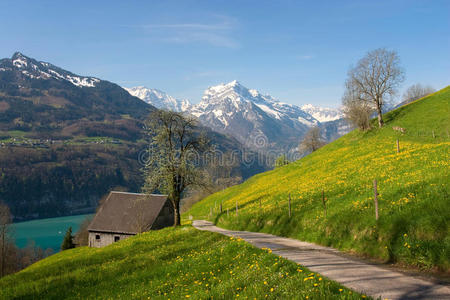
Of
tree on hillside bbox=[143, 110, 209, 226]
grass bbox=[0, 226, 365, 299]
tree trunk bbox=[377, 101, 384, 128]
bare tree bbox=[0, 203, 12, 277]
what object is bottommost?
bare tree bbox=[0, 203, 12, 277]

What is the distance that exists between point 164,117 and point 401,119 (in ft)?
148

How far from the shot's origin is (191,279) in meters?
13.1

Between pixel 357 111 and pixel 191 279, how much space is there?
5720cm

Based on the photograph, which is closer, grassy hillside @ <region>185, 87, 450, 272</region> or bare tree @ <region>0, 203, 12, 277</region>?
grassy hillside @ <region>185, 87, 450, 272</region>

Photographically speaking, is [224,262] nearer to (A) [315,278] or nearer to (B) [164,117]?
(A) [315,278]

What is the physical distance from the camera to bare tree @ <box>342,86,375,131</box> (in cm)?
6000

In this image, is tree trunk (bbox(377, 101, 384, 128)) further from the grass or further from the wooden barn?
the grass

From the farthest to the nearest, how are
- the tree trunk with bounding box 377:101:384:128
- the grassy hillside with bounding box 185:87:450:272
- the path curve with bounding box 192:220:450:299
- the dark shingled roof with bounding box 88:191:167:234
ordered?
1. the dark shingled roof with bounding box 88:191:167:234
2. the tree trunk with bounding box 377:101:384:128
3. the grassy hillside with bounding box 185:87:450:272
4. the path curve with bounding box 192:220:450:299

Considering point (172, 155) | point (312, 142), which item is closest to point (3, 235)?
point (172, 155)

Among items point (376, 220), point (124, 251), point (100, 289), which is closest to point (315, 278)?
point (376, 220)

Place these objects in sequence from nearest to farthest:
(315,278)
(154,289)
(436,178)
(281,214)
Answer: (315,278), (154,289), (436,178), (281,214)

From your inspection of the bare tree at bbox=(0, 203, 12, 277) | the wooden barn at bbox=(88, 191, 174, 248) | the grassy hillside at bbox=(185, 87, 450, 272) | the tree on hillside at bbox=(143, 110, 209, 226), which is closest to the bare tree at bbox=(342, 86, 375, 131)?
the grassy hillside at bbox=(185, 87, 450, 272)

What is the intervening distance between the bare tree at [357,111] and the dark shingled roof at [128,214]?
147ft

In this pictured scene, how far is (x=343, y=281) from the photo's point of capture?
1030cm
